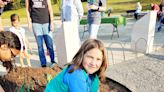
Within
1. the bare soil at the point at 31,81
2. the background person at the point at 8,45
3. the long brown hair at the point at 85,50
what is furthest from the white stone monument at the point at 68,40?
the long brown hair at the point at 85,50

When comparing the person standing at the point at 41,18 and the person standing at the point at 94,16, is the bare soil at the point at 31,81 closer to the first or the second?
the person standing at the point at 41,18

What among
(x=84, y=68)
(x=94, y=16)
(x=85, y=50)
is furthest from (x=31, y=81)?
(x=94, y=16)

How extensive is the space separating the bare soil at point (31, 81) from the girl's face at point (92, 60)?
1.82 metres

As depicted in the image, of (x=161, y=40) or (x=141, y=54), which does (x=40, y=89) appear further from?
(x=161, y=40)

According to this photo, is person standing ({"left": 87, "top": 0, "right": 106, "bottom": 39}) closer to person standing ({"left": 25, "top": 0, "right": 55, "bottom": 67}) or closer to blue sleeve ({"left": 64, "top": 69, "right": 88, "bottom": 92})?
person standing ({"left": 25, "top": 0, "right": 55, "bottom": 67})

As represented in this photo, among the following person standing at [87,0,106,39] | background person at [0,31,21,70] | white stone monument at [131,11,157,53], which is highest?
background person at [0,31,21,70]

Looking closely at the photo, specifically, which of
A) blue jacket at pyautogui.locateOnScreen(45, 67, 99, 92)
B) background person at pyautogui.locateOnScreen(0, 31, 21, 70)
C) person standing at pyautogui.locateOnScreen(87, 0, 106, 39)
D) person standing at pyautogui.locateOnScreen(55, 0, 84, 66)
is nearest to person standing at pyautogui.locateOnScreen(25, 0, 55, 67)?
person standing at pyautogui.locateOnScreen(55, 0, 84, 66)

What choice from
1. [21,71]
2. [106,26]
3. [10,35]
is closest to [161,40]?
[106,26]

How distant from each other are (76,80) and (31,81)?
2.22 metres

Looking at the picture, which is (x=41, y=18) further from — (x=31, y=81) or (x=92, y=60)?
(x=92, y=60)

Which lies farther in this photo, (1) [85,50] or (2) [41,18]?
(2) [41,18]

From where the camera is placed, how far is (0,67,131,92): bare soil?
473 cm

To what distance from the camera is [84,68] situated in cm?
283

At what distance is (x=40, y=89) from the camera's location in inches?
187
